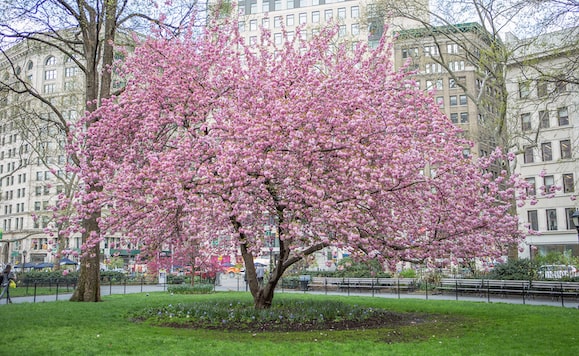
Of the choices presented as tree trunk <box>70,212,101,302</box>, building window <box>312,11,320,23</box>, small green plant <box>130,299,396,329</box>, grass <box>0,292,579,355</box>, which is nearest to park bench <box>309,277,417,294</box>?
tree trunk <box>70,212,101,302</box>

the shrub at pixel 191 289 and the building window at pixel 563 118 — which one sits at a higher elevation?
the building window at pixel 563 118

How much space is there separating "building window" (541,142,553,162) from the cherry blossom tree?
42.6m

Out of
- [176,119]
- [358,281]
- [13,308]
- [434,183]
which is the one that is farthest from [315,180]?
[358,281]

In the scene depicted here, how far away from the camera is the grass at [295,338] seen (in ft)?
33.2

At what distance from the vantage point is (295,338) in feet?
38.7

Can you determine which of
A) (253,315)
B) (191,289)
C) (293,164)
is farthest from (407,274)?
(293,164)

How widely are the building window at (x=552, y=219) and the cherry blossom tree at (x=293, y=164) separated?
4260cm

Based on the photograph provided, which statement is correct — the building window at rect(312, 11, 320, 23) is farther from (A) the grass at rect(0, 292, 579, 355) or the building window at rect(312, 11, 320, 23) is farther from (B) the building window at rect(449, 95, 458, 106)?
(A) the grass at rect(0, 292, 579, 355)

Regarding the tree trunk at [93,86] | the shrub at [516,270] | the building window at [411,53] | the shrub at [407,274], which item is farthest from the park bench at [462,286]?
the tree trunk at [93,86]

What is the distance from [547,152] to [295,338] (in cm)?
4960

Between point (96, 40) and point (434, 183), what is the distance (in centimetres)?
1669

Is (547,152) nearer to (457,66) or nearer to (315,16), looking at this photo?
(457,66)

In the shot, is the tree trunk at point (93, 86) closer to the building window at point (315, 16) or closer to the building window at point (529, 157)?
the building window at point (529, 157)

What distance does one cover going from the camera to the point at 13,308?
18422 mm
